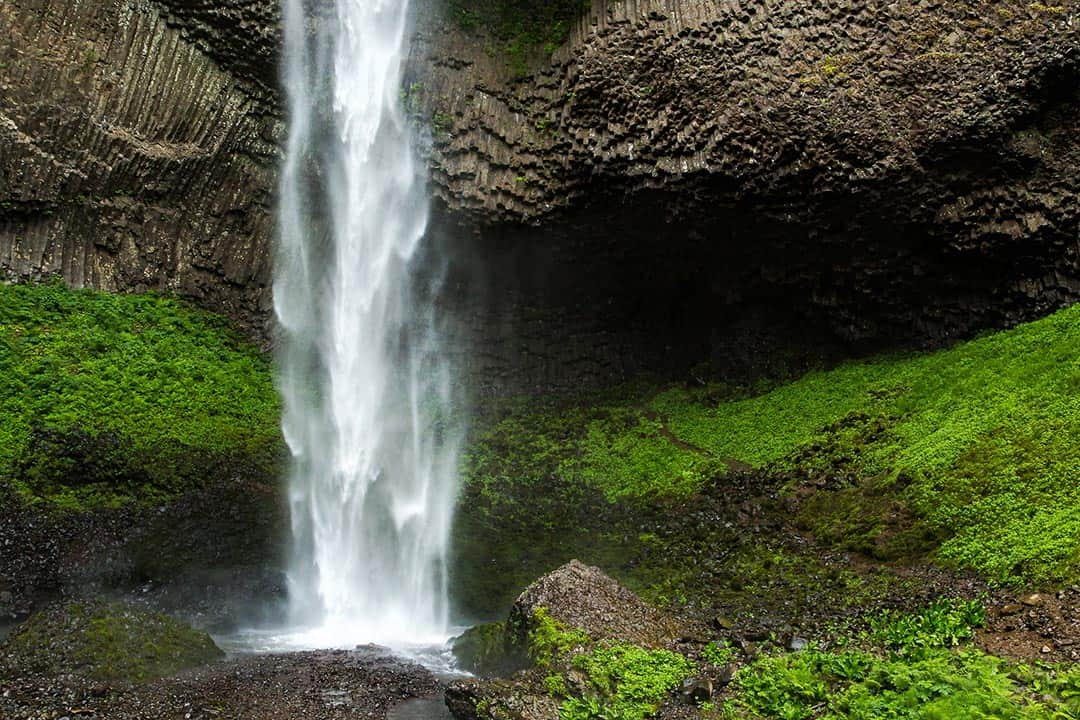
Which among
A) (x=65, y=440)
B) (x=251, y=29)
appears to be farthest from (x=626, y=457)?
(x=251, y=29)

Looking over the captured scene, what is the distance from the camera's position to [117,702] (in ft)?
28.8

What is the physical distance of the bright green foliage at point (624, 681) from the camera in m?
7.61

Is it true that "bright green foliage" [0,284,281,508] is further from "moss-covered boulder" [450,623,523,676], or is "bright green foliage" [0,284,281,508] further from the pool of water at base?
"moss-covered boulder" [450,623,523,676]

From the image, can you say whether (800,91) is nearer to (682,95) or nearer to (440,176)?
(682,95)

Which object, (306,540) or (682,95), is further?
(682,95)

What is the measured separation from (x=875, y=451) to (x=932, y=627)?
6.80 m

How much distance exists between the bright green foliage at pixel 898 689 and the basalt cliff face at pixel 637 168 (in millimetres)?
12039

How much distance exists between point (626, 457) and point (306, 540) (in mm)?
6894

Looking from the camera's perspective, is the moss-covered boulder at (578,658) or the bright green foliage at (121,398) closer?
the moss-covered boulder at (578,658)

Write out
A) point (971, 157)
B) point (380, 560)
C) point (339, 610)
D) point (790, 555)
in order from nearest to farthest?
point (790, 555) < point (339, 610) < point (380, 560) < point (971, 157)

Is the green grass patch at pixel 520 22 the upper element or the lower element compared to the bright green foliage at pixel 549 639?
upper

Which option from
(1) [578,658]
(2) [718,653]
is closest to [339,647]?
(1) [578,658]

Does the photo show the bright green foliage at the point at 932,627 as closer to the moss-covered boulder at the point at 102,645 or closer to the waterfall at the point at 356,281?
the moss-covered boulder at the point at 102,645

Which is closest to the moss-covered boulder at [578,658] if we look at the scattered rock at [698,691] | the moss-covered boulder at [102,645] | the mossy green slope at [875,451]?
the scattered rock at [698,691]
